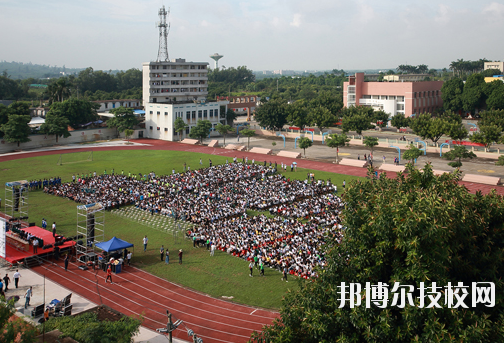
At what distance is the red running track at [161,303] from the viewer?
64.9ft

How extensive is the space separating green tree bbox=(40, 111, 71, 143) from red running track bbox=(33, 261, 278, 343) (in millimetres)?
47232

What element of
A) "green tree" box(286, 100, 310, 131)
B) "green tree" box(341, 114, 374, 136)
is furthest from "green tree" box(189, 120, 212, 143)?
"green tree" box(341, 114, 374, 136)

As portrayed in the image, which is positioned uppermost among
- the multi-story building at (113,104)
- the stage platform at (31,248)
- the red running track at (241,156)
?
the multi-story building at (113,104)

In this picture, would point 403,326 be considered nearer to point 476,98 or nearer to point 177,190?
point 177,190

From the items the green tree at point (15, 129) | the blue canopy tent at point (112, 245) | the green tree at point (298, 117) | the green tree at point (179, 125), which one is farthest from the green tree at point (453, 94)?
the blue canopy tent at point (112, 245)

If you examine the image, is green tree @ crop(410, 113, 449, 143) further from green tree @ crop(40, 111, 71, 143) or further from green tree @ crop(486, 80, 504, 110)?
green tree @ crop(40, 111, 71, 143)

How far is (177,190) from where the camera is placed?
41.2 meters

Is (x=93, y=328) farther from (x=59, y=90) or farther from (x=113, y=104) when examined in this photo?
(x=113, y=104)

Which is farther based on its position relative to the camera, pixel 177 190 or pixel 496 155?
pixel 496 155

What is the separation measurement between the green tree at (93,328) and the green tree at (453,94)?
309ft

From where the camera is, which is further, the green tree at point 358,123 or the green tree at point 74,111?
the green tree at point 74,111

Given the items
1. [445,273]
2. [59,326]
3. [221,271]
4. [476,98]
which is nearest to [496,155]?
[476,98]

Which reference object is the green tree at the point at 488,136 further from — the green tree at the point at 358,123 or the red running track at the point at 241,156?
the green tree at the point at 358,123

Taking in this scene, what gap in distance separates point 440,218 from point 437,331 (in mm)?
3056
